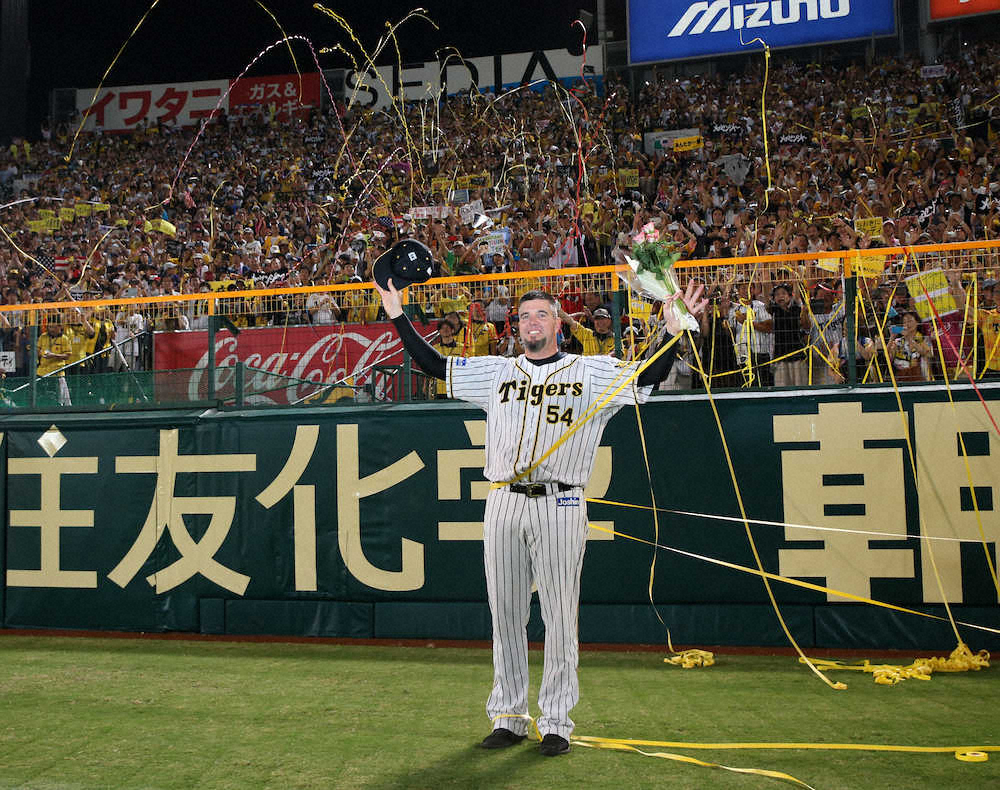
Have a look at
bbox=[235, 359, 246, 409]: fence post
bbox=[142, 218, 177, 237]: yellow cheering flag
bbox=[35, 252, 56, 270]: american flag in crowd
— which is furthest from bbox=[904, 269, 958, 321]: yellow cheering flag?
bbox=[35, 252, 56, 270]: american flag in crowd

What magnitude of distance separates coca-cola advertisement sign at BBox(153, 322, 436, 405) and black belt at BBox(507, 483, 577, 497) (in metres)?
3.59

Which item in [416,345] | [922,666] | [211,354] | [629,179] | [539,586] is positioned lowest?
[922,666]

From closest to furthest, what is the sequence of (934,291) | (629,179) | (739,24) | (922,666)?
(922,666)
(934,291)
(629,179)
(739,24)

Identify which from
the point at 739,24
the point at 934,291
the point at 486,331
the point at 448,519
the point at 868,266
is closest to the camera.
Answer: the point at 934,291

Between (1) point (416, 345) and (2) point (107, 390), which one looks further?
(2) point (107, 390)

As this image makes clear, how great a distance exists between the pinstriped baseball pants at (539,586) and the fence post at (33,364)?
18.8ft

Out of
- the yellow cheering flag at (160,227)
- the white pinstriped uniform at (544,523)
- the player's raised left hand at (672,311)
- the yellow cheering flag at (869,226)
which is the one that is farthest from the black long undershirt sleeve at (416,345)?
the yellow cheering flag at (160,227)

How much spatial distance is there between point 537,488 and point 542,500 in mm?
57

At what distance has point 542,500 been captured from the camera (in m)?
3.90

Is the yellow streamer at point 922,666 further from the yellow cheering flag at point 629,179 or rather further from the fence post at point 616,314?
the yellow cheering flag at point 629,179

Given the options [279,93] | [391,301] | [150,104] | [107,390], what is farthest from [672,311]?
[150,104]

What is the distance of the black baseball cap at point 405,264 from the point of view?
427 centimetres

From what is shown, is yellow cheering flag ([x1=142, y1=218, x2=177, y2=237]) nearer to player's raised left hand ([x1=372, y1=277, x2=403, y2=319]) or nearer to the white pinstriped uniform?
player's raised left hand ([x1=372, y1=277, x2=403, y2=319])

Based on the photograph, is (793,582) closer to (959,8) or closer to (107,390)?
(107,390)
